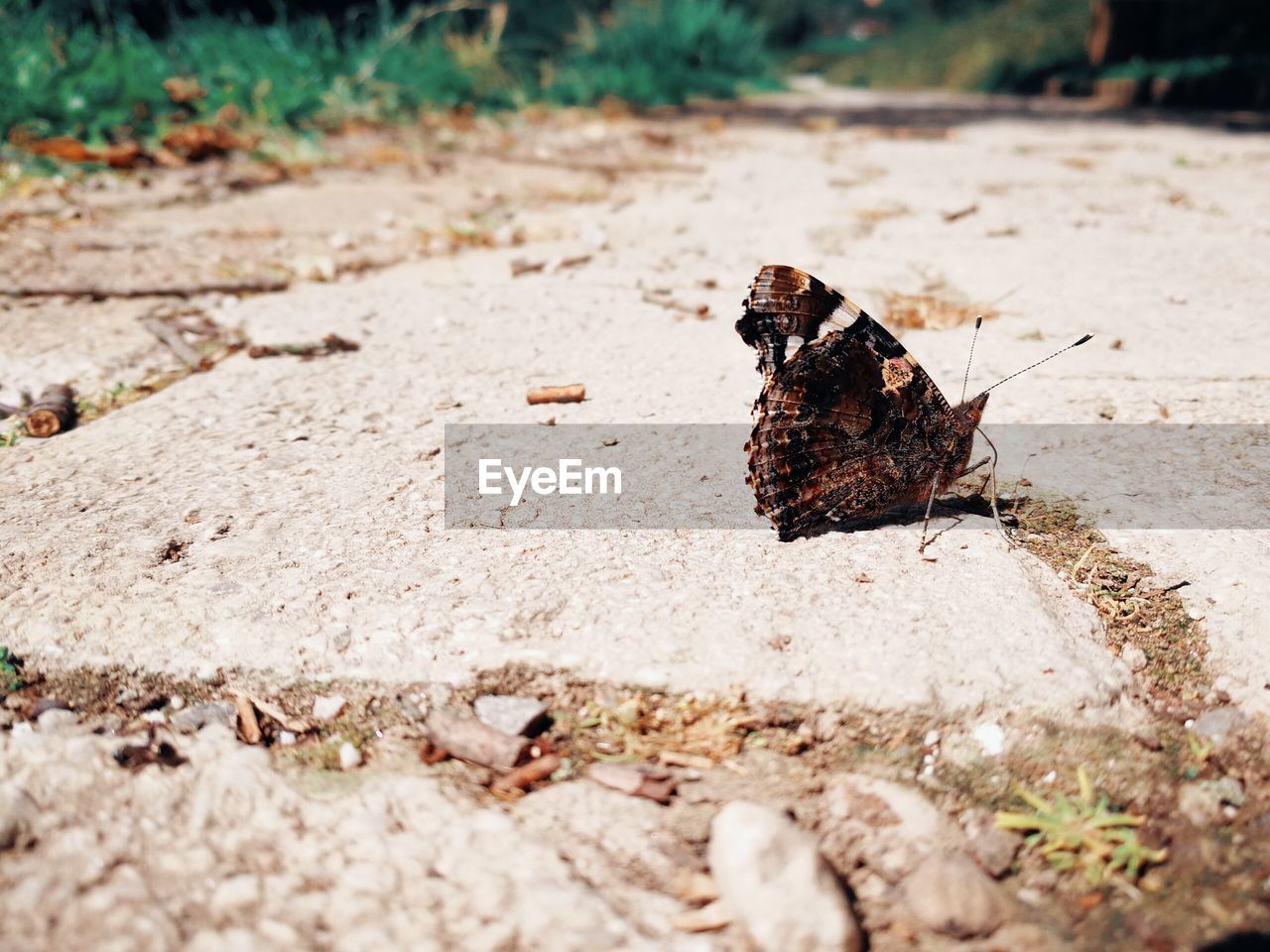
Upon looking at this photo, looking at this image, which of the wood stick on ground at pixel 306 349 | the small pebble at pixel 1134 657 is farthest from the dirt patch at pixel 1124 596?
the wood stick on ground at pixel 306 349

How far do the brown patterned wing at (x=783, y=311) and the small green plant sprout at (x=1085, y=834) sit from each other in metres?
0.87

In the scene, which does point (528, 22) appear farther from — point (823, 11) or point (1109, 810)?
point (823, 11)

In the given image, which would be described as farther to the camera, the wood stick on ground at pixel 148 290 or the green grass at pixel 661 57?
the green grass at pixel 661 57

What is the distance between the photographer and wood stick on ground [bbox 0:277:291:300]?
9.58 ft

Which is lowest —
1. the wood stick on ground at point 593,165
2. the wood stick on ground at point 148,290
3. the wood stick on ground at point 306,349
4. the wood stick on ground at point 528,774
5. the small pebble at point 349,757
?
the wood stick on ground at point 528,774

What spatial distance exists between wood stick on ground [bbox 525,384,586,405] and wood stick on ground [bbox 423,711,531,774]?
104 centimetres

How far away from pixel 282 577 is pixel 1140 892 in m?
1.33

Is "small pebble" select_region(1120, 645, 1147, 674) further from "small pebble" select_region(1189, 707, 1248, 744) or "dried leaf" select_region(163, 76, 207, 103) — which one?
"dried leaf" select_region(163, 76, 207, 103)

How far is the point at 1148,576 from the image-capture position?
5.36ft

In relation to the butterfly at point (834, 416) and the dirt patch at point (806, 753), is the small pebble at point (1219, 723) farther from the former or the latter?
the butterfly at point (834, 416)

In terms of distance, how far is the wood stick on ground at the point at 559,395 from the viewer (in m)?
2.29

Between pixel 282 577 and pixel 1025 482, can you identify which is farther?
pixel 1025 482

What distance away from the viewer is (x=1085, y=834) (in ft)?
3.99

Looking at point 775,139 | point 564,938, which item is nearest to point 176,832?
point 564,938
